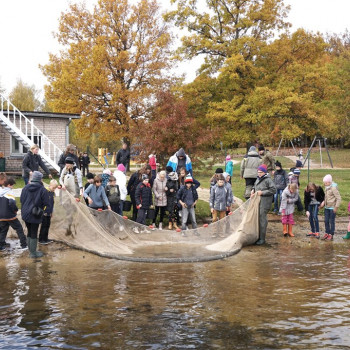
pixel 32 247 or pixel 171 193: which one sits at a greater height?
pixel 171 193

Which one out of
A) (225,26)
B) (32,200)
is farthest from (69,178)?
(225,26)

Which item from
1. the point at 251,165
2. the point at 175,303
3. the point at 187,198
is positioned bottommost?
the point at 175,303

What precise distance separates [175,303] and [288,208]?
24.1 feet

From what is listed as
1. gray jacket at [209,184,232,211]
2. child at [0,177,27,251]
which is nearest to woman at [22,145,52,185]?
child at [0,177,27,251]

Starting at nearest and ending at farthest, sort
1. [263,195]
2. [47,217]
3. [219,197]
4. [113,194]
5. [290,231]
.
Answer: [47,217], [263,195], [113,194], [219,197], [290,231]

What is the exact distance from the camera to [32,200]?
1132cm

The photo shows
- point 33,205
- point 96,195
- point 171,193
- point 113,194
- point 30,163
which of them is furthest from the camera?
point 30,163

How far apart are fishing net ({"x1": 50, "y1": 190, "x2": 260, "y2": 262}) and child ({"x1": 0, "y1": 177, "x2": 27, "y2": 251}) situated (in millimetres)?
801

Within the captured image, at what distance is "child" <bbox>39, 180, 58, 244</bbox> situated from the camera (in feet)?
40.4

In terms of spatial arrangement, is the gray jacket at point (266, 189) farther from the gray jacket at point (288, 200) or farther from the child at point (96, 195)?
the child at point (96, 195)

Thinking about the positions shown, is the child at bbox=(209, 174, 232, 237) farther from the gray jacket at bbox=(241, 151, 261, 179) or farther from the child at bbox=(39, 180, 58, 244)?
the child at bbox=(39, 180, 58, 244)

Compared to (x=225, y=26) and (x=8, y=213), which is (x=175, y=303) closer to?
(x=8, y=213)

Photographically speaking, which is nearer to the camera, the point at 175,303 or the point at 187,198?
the point at 175,303

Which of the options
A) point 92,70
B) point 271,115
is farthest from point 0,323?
point 92,70
